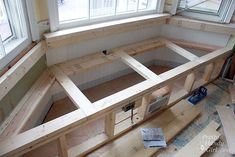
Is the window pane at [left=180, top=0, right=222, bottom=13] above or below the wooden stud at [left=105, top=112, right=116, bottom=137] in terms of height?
above

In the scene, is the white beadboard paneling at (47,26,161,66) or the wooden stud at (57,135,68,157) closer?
the wooden stud at (57,135,68,157)

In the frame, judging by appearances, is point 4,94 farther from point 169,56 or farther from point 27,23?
point 169,56

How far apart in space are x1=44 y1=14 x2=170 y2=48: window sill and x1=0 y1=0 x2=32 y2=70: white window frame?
18 cm

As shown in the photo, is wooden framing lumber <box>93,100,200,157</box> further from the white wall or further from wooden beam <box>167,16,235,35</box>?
wooden beam <box>167,16,235,35</box>

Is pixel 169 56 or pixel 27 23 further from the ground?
pixel 27 23

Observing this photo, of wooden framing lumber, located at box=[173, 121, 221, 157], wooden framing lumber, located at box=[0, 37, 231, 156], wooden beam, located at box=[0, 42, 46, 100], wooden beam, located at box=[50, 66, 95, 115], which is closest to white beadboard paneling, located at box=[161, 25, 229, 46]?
wooden framing lumber, located at box=[0, 37, 231, 156]

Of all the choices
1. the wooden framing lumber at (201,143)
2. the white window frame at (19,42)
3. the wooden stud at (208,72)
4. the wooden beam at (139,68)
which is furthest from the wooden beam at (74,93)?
the wooden stud at (208,72)

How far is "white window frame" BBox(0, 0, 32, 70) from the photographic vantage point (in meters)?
1.31

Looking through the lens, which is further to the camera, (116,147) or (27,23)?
(116,147)

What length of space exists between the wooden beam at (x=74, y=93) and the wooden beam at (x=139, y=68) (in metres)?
0.63

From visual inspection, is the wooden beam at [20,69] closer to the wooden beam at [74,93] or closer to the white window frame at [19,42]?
the white window frame at [19,42]

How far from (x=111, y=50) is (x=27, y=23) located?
0.93 m

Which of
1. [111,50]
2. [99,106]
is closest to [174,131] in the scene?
[99,106]

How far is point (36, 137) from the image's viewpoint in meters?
1.18
